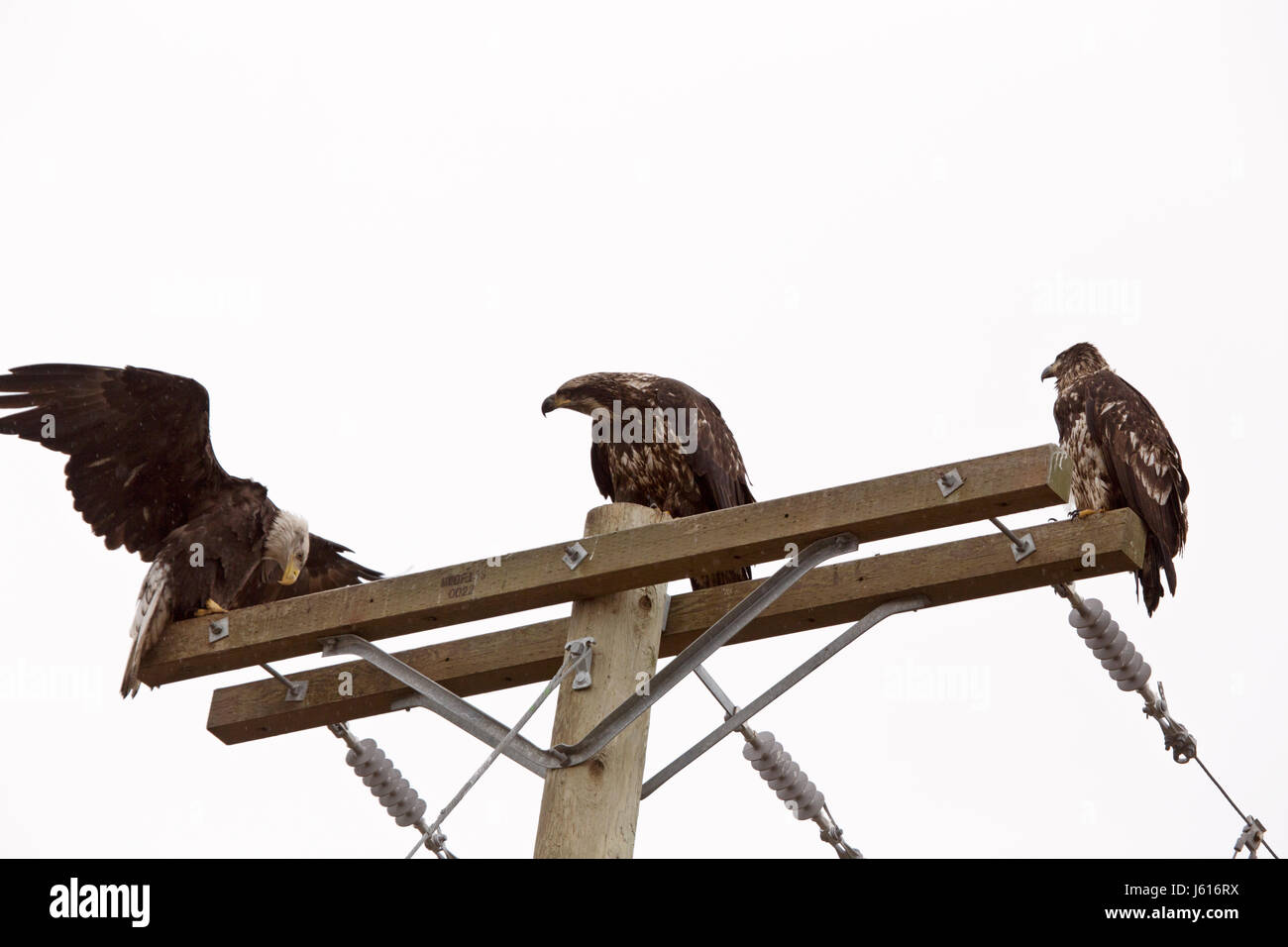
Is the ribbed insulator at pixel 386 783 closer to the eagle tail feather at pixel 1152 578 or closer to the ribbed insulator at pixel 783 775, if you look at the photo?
the ribbed insulator at pixel 783 775

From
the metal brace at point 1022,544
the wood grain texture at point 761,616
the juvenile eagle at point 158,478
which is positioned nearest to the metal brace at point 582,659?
the wood grain texture at point 761,616

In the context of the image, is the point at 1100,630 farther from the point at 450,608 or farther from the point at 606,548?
the point at 450,608

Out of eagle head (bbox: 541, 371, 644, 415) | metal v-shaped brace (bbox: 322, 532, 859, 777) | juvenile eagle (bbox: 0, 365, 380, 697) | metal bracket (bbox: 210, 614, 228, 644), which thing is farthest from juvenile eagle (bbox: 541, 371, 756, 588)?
metal v-shaped brace (bbox: 322, 532, 859, 777)

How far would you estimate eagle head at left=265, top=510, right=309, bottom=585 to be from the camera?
23.5 feet

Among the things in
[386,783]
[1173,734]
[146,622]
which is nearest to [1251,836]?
[1173,734]

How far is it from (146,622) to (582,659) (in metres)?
1.93

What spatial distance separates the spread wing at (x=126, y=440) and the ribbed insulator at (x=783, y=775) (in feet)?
9.70

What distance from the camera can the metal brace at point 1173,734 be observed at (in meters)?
5.36

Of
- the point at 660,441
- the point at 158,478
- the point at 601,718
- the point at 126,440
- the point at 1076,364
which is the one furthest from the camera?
the point at 1076,364

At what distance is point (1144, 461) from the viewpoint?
7203mm

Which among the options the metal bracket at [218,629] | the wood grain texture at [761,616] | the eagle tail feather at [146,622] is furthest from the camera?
the eagle tail feather at [146,622]

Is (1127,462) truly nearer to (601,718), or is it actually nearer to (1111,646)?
(1111,646)

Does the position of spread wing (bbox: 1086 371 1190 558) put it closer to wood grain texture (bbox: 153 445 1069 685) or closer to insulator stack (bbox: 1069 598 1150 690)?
insulator stack (bbox: 1069 598 1150 690)

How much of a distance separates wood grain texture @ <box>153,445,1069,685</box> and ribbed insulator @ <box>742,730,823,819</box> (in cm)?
97
